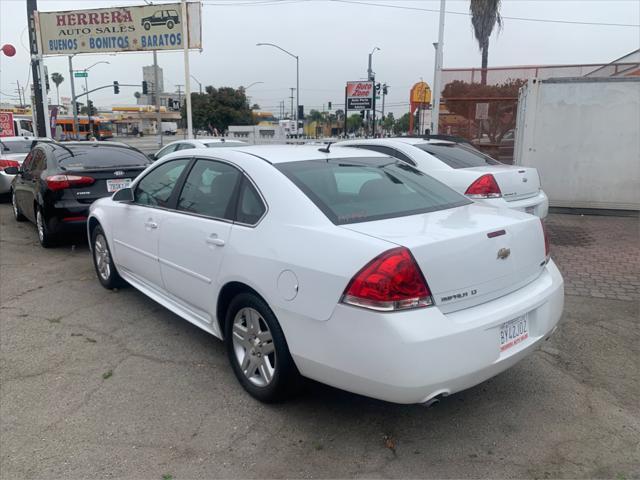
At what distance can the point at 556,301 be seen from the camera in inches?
128

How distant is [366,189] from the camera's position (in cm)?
349

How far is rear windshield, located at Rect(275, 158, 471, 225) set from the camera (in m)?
3.15

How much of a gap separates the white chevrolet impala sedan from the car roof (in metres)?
0.02

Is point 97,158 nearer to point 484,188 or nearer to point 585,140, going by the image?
point 484,188

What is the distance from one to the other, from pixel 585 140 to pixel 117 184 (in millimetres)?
8276

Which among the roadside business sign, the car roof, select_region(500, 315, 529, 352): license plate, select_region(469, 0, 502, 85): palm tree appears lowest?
select_region(500, 315, 529, 352): license plate

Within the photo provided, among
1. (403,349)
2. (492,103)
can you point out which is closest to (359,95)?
(492,103)

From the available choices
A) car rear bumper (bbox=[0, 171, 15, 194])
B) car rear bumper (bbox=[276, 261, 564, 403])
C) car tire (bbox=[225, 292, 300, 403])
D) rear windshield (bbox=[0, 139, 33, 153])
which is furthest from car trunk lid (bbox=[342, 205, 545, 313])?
rear windshield (bbox=[0, 139, 33, 153])

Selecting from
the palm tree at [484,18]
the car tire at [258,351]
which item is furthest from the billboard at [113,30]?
the car tire at [258,351]

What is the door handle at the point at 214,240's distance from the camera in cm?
342

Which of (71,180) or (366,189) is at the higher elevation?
(366,189)

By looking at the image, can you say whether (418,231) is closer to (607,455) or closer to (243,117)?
(607,455)

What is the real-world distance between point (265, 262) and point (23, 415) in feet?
5.93

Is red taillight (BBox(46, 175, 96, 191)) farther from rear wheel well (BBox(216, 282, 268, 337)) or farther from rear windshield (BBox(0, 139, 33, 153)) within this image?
rear windshield (BBox(0, 139, 33, 153))
